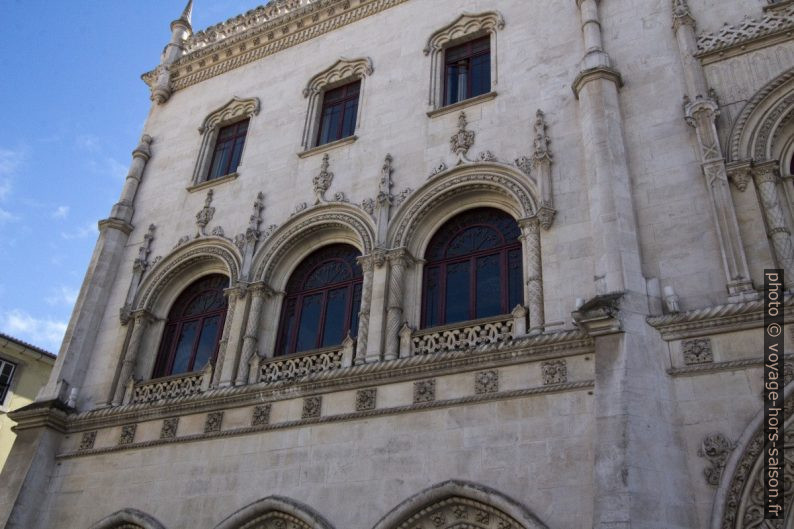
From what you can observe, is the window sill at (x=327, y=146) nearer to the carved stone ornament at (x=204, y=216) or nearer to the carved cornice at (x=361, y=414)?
the carved stone ornament at (x=204, y=216)

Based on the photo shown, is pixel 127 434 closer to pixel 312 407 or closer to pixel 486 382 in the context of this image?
pixel 312 407

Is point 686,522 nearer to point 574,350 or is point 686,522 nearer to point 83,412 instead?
point 574,350

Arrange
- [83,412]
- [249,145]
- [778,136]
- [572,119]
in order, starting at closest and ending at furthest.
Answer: [778,136], [572,119], [83,412], [249,145]

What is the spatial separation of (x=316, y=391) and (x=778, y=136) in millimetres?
8545

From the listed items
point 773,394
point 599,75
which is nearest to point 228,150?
point 599,75

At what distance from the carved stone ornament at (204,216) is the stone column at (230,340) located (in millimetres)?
2100

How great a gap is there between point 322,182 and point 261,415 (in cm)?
523

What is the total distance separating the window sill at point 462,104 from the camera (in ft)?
47.4

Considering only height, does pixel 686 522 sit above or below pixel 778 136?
below

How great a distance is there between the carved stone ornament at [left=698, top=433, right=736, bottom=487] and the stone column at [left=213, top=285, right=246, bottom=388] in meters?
8.33

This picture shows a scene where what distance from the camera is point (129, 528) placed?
12.9 metres

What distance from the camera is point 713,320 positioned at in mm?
9812

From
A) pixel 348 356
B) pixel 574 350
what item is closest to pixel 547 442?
pixel 574 350

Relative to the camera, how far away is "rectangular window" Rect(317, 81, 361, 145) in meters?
16.7
